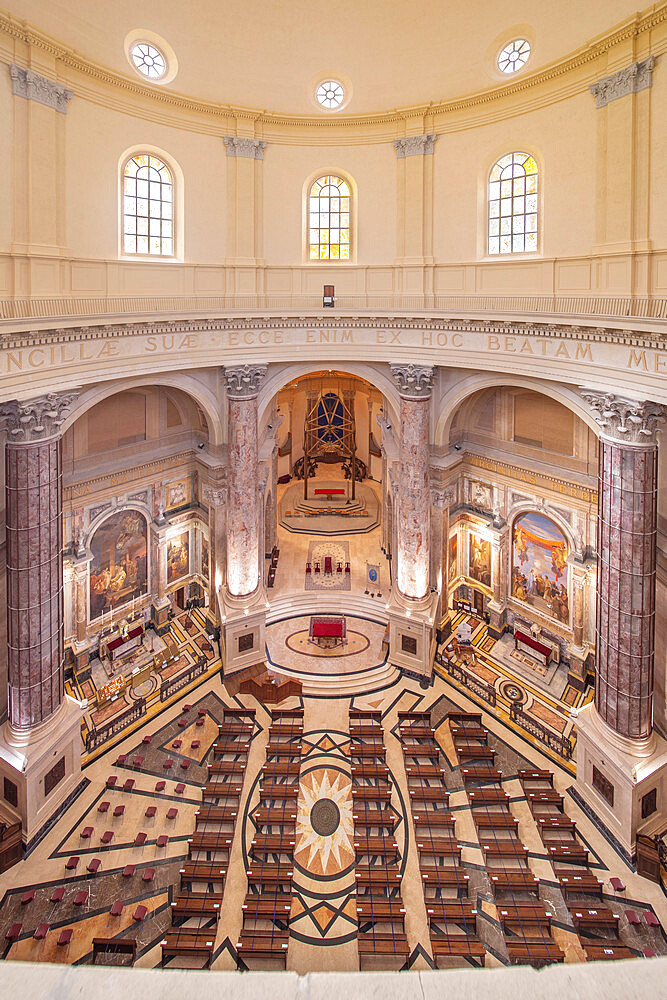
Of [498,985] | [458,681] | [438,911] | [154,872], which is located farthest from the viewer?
[458,681]

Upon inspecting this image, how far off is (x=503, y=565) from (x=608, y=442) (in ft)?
29.2

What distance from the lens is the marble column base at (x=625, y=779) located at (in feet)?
47.3

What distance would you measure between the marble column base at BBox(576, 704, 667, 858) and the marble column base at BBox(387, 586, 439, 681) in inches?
243

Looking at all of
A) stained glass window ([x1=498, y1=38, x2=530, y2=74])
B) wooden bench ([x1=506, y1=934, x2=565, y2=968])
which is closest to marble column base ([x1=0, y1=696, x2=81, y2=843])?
wooden bench ([x1=506, y1=934, x2=565, y2=968])

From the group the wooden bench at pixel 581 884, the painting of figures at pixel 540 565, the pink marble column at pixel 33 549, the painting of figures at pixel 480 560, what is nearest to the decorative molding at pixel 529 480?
the painting of figures at pixel 540 565

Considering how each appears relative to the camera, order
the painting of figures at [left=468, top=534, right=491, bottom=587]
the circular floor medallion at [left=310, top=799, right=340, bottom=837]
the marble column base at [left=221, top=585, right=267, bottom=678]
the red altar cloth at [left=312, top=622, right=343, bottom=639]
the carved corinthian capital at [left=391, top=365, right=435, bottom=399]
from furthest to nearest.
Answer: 1. the painting of figures at [left=468, top=534, right=491, bottom=587]
2. the red altar cloth at [left=312, top=622, right=343, bottom=639]
3. the marble column base at [left=221, top=585, right=267, bottom=678]
4. the carved corinthian capital at [left=391, top=365, right=435, bottom=399]
5. the circular floor medallion at [left=310, top=799, right=340, bottom=837]

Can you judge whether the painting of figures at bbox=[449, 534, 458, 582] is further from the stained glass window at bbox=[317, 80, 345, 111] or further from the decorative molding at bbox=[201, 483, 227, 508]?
the stained glass window at bbox=[317, 80, 345, 111]

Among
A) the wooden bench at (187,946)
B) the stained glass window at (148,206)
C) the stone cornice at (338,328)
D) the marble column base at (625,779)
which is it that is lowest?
the wooden bench at (187,946)

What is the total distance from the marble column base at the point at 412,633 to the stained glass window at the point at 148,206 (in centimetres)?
1390

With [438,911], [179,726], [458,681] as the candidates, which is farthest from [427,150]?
[438,911]

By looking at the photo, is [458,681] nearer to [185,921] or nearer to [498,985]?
[185,921]

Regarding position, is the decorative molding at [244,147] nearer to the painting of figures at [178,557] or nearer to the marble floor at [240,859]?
the painting of figures at [178,557]

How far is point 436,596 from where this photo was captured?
21891mm

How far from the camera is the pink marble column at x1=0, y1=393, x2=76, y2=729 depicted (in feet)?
47.2
